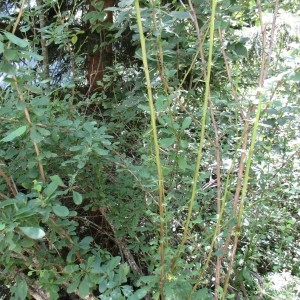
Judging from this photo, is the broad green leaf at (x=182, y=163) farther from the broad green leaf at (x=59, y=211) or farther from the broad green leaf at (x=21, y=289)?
the broad green leaf at (x=21, y=289)

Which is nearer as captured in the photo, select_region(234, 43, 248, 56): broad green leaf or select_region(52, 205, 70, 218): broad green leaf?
select_region(52, 205, 70, 218): broad green leaf

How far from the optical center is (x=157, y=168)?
1.26 metres

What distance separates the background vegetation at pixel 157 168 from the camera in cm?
129

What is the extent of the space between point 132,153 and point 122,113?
235mm

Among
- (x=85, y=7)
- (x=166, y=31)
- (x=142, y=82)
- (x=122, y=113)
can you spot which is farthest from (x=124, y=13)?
(x=85, y=7)

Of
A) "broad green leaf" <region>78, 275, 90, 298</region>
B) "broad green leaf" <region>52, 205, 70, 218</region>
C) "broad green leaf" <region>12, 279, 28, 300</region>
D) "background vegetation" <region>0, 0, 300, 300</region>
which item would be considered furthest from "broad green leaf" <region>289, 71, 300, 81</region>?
"broad green leaf" <region>12, 279, 28, 300</region>

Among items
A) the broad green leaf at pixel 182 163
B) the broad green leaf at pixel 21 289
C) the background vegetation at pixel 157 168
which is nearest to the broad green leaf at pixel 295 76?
the background vegetation at pixel 157 168

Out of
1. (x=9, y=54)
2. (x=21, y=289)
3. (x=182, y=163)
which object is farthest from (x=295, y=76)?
(x=21, y=289)

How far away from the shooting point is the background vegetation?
1.29 meters

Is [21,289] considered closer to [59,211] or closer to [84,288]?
[84,288]

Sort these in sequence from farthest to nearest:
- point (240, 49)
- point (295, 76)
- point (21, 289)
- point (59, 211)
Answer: point (240, 49)
point (21, 289)
point (59, 211)
point (295, 76)

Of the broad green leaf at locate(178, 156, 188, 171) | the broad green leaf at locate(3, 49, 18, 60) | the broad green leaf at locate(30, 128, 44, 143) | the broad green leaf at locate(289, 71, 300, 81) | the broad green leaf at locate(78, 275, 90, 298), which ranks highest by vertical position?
the broad green leaf at locate(3, 49, 18, 60)

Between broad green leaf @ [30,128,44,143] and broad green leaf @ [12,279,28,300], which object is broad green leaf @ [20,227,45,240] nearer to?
broad green leaf @ [30,128,44,143]

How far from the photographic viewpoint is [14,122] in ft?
4.80
